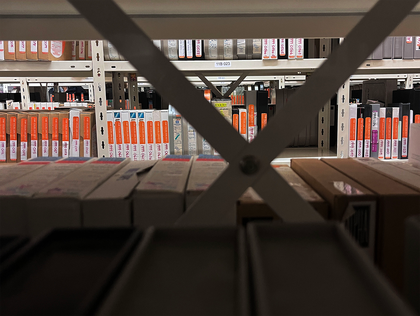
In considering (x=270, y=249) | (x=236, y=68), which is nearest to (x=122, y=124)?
(x=236, y=68)

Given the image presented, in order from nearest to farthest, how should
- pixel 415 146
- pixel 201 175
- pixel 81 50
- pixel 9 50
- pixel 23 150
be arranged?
pixel 201 175 < pixel 415 146 < pixel 9 50 < pixel 23 150 < pixel 81 50

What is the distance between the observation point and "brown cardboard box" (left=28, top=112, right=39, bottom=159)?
186 cm

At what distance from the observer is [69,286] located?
12.0 inches

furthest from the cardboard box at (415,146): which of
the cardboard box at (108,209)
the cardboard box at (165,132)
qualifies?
the cardboard box at (165,132)

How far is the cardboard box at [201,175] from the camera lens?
1.71ft

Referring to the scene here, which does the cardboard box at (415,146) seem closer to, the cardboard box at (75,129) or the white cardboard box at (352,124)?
the white cardboard box at (352,124)

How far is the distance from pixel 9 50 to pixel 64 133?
51 centimetres

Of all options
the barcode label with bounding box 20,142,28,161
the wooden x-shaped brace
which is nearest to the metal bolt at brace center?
the wooden x-shaped brace

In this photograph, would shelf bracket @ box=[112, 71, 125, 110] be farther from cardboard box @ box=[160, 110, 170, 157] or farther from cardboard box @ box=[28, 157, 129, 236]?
cardboard box @ box=[28, 157, 129, 236]

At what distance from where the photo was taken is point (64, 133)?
1871 millimetres

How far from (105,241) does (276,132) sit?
0.24m

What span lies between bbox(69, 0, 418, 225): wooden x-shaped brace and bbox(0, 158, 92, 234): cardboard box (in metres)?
0.27

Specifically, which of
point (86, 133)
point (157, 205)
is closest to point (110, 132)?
point (86, 133)

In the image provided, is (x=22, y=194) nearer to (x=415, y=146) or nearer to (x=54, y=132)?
(x=415, y=146)
